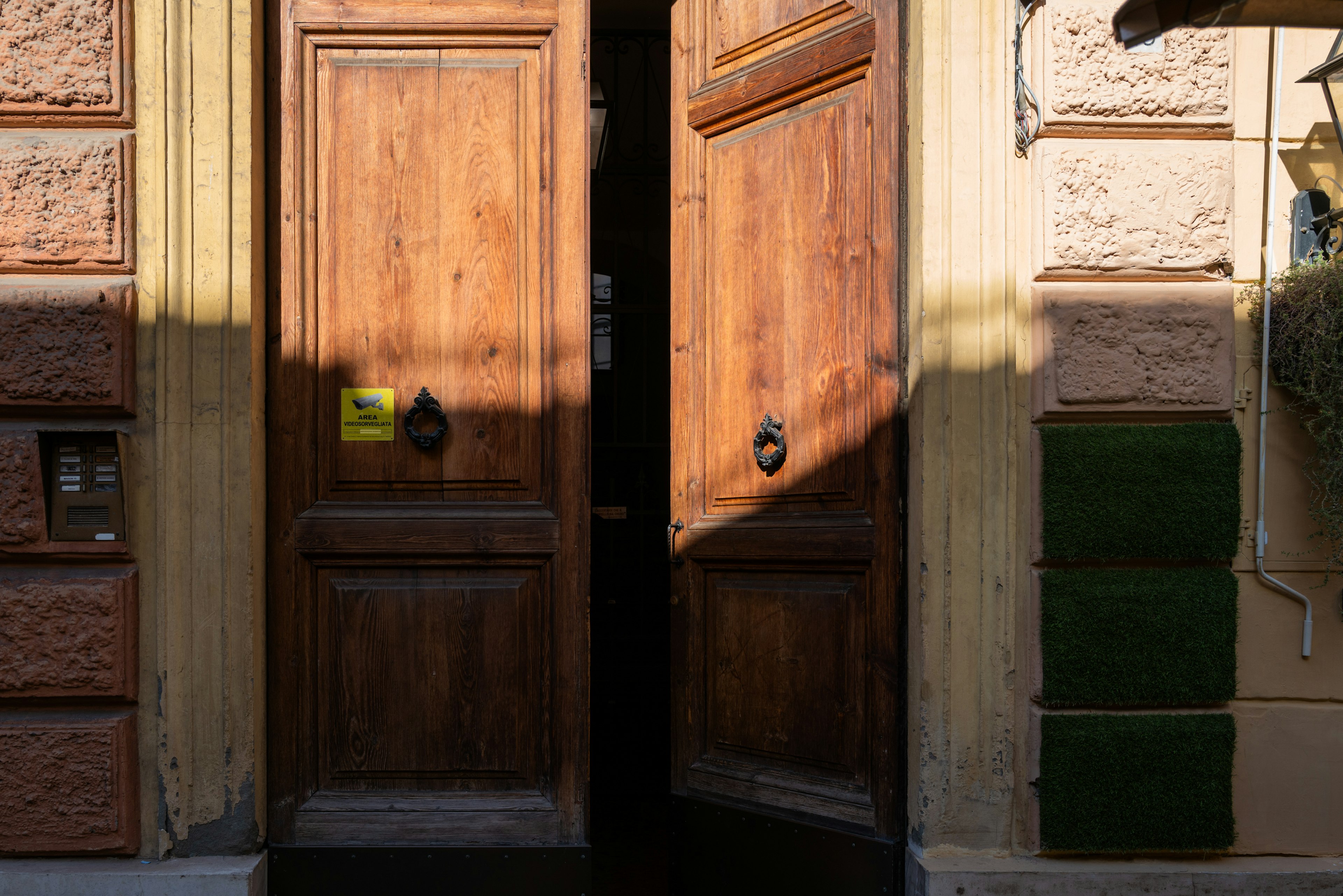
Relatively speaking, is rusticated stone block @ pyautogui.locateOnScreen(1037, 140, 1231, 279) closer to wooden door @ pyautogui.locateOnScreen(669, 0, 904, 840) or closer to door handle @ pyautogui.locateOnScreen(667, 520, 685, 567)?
wooden door @ pyautogui.locateOnScreen(669, 0, 904, 840)

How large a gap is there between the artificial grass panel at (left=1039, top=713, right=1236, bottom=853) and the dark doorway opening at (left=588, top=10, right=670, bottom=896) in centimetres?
273

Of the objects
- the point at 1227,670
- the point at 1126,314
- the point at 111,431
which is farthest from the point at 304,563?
the point at 1227,670

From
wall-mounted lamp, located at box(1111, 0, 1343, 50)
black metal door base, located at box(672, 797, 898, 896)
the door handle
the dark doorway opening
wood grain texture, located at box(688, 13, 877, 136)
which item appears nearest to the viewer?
wall-mounted lamp, located at box(1111, 0, 1343, 50)

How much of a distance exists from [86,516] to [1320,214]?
378 centimetres

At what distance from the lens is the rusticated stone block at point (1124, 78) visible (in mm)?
2668

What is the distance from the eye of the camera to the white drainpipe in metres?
2.71

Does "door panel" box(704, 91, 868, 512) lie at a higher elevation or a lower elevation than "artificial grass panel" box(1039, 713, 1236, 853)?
higher

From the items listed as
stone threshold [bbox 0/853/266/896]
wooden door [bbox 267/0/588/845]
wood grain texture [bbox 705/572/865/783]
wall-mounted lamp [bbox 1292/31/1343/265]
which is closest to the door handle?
wood grain texture [bbox 705/572/865/783]

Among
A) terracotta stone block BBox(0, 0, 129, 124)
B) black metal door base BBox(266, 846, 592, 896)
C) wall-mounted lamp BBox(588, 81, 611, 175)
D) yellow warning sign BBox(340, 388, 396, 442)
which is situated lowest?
black metal door base BBox(266, 846, 592, 896)

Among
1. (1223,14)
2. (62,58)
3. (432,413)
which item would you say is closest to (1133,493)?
(1223,14)

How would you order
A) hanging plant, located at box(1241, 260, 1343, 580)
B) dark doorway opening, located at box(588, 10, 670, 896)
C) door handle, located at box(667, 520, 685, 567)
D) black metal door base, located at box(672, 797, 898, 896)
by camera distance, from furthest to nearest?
dark doorway opening, located at box(588, 10, 670, 896) → door handle, located at box(667, 520, 685, 567) → black metal door base, located at box(672, 797, 898, 896) → hanging plant, located at box(1241, 260, 1343, 580)

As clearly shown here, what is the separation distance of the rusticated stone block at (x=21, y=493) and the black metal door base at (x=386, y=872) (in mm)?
1221

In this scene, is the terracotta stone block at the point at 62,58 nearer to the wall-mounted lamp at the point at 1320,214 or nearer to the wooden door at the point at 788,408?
the wooden door at the point at 788,408

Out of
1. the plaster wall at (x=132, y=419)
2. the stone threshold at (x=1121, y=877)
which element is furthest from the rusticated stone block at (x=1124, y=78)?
the plaster wall at (x=132, y=419)
